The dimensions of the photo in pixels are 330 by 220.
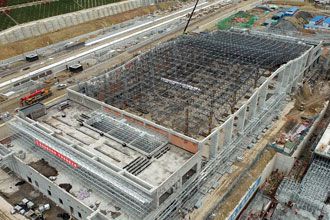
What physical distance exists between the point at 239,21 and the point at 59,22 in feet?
249

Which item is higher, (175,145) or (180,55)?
(180,55)

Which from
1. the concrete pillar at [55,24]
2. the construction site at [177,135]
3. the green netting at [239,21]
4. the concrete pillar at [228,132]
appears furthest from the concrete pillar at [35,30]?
the concrete pillar at [228,132]

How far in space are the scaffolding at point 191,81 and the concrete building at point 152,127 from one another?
0.21 meters

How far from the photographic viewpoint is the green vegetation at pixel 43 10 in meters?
119

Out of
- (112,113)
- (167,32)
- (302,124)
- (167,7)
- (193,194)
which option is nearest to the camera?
(193,194)

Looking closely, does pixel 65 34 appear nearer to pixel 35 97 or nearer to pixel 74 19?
pixel 74 19

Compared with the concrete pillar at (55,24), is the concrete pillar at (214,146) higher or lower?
lower

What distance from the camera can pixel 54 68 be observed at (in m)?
90.9

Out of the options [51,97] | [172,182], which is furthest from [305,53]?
[51,97]

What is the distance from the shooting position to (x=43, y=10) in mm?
131375

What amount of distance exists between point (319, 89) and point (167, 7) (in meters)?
110

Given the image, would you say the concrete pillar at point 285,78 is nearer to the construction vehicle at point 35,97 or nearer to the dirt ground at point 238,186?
the dirt ground at point 238,186

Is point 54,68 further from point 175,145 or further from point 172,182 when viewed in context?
point 172,182

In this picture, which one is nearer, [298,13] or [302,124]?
[302,124]
